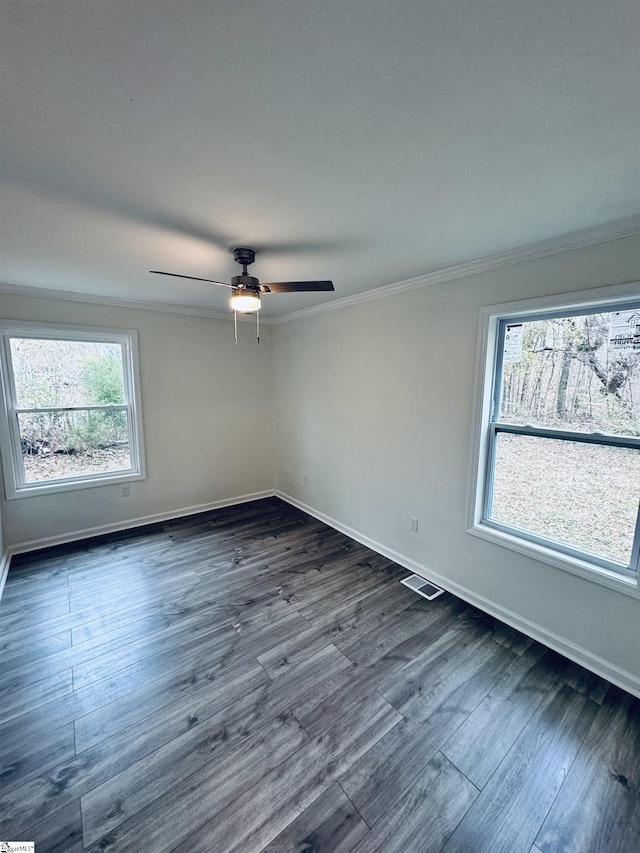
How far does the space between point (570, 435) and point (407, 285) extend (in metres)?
1.64

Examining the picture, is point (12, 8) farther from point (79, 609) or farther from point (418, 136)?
point (79, 609)

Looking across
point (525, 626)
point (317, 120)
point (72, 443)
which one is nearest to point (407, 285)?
point (317, 120)

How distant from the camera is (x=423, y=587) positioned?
2760 mm

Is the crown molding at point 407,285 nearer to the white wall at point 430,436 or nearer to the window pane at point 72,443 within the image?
the white wall at point 430,436

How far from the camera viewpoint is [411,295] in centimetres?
283

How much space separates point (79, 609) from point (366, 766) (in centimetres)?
220

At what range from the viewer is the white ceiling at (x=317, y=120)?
2.58ft

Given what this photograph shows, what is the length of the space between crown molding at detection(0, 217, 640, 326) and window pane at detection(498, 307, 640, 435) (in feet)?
1.33

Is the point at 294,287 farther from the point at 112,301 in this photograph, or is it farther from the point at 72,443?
the point at 72,443

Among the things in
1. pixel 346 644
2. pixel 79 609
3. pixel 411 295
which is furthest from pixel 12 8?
pixel 79 609

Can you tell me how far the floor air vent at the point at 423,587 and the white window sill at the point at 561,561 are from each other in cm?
58

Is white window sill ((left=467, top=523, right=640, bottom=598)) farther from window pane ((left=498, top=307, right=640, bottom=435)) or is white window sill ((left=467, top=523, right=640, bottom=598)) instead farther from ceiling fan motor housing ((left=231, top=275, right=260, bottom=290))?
ceiling fan motor housing ((left=231, top=275, right=260, bottom=290))

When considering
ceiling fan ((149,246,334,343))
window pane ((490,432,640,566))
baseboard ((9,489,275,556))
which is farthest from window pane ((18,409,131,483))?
window pane ((490,432,640,566))

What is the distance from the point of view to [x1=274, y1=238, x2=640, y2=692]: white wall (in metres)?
1.97
